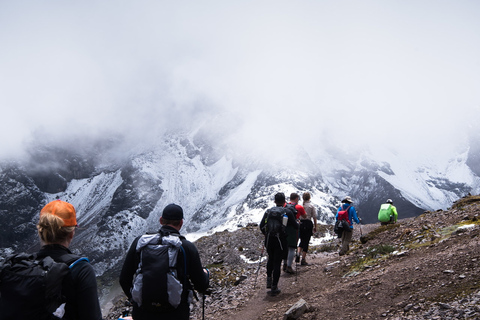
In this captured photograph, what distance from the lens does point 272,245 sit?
36.1ft

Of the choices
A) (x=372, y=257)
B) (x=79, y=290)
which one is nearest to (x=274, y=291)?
(x=372, y=257)

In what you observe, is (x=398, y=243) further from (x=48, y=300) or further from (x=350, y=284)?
(x=48, y=300)

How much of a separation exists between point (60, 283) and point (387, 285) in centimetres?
729

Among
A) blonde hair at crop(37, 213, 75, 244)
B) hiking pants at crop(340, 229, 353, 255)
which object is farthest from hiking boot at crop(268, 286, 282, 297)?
blonde hair at crop(37, 213, 75, 244)

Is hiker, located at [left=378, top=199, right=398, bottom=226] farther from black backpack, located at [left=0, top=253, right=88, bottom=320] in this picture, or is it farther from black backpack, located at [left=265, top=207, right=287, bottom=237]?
black backpack, located at [left=0, top=253, right=88, bottom=320]

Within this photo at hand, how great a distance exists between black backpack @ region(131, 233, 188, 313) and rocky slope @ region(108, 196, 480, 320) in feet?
14.3

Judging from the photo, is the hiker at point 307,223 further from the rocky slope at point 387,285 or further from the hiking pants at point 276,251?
the hiking pants at point 276,251

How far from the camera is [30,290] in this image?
3559mm

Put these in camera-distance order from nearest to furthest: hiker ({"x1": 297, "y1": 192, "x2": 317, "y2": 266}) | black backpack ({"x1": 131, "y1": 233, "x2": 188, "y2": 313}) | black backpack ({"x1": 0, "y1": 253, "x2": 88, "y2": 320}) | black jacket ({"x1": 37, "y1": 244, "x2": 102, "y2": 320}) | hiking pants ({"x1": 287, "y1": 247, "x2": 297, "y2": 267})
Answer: black backpack ({"x1": 0, "y1": 253, "x2": 88, "y2": 320})
black jacket ({"x1": 37, "y1": 244, "x2": 102, "y2": 320})
black backpack ({"x1": 131, "y1": 233, "x2": 188, "y2": 313})
hiking pants ({"x1": 287, "y1": 247, "x2": 297, "y2": 267})
hiker ({"x1": 297, "y1": 192, "x2": 317, "y2": 266})

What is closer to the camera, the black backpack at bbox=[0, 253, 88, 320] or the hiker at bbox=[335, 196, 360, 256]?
the black backpack at bbox=[0, 253, 88, 320]

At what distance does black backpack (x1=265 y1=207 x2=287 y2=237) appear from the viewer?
425 inches

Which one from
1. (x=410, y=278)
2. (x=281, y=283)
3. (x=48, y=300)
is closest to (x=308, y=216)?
(x=281, y=283)

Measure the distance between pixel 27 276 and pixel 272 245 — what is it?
825 centimetres

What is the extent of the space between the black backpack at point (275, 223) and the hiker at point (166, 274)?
220 inches
